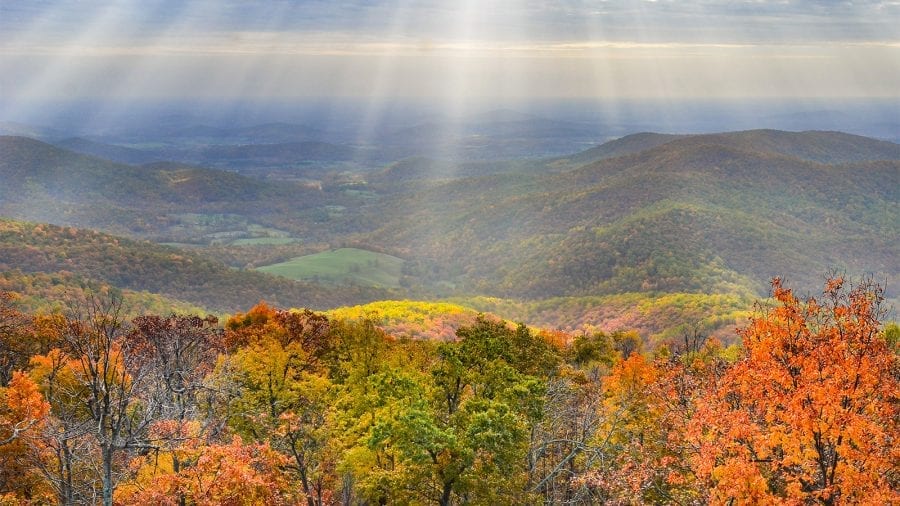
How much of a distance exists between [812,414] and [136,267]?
175319 millimetres

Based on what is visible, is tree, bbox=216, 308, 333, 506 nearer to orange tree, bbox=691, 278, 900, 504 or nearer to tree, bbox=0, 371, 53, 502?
tree, bbox=0, 371, 53, 502

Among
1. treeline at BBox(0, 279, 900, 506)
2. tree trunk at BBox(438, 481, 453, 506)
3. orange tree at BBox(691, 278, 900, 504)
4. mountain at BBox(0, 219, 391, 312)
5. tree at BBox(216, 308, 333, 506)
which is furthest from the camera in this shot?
mountain at BBox(0, 219, 391, 312)

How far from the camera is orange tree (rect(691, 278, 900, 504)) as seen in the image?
1764cm

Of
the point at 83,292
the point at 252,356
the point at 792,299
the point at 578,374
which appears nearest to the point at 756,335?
the point at 792,299

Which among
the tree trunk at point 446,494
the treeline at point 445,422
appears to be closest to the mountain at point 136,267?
the treeline at point 445,422

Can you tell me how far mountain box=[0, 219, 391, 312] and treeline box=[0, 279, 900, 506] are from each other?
120 meters

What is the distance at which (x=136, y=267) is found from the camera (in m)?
167

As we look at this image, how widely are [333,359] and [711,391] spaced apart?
25.2 m

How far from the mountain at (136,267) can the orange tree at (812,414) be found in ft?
468

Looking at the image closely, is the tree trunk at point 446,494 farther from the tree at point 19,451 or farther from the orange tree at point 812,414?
the tree at point 19,451

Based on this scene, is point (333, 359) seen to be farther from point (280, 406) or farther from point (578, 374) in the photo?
point (578, 374)

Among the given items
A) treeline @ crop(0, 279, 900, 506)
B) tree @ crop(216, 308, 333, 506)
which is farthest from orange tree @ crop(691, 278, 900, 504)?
tree @ crop(216, 308, 333, 506)

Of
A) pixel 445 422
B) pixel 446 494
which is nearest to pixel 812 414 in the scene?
pixel 446 494

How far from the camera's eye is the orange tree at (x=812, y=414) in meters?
17.6
